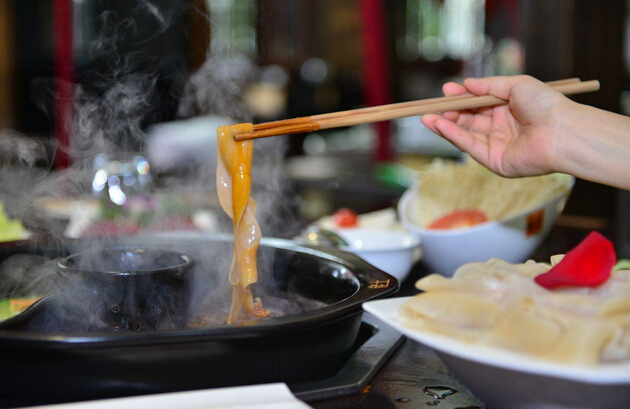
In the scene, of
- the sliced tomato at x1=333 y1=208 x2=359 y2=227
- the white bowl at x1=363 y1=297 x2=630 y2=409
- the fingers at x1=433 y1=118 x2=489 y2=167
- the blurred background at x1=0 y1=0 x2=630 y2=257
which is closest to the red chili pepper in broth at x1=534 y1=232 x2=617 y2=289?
the white bowl at x1=363 y1=297 x2=630 y2=409

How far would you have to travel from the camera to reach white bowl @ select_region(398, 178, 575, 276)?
1.56 metres

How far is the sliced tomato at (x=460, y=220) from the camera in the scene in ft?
5.69

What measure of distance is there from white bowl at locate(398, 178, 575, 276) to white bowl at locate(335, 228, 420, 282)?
6 cm

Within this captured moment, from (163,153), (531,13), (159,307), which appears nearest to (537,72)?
(531,13)

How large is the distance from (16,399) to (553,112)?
1.16 metres

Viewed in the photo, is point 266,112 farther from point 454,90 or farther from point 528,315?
point 528,315

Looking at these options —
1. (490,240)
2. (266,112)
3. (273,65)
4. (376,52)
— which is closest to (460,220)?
(490,240)

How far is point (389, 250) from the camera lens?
1.50 metres

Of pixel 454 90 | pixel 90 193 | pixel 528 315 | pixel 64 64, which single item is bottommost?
pixel 90 193

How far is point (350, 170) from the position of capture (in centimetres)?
509

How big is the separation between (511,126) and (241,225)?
777 mm

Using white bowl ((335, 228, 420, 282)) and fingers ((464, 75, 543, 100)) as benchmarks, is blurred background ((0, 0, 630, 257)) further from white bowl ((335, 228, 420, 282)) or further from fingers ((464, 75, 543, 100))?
fingers ((464, 75, 543, 100))

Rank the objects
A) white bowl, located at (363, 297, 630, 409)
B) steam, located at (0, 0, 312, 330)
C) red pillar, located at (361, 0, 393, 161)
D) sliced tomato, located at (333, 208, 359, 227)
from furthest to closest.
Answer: red pillar, located at (361, 0, 393, 161) → sliced tomato, located at (333, 208, 359, 227) → steam, located at (0, 0, 312, 330) → white bowl, located at (363, 297, 630, 409)

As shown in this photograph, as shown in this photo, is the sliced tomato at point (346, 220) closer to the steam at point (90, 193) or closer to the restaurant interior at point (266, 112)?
the restaurant interior at point (266, 112)
